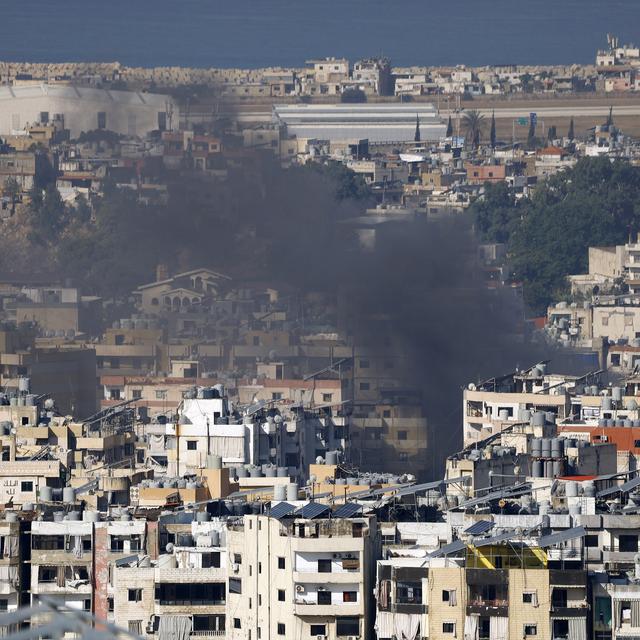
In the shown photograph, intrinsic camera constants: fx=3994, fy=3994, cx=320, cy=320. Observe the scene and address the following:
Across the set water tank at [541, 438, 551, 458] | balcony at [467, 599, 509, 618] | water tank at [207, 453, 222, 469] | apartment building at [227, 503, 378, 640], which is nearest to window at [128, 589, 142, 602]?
apartment building at [227, 503, 378, 640]

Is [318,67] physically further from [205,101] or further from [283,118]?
[205,101]

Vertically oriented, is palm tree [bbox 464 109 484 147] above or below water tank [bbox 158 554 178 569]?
above

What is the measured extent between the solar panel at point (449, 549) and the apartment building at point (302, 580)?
513mm

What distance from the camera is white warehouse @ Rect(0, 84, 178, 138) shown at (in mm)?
93500

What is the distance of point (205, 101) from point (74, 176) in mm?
8969

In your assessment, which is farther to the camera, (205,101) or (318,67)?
(318,67)

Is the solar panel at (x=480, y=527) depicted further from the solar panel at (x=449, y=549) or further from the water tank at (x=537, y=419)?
the water tank at (x=537, y=419)

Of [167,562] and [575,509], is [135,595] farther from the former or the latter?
[575,509]

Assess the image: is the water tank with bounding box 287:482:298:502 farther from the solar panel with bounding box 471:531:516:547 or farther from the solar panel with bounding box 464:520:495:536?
the solar panel with bounding box 471:531:516:547

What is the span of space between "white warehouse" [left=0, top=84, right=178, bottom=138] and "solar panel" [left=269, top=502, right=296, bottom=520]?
59065mm

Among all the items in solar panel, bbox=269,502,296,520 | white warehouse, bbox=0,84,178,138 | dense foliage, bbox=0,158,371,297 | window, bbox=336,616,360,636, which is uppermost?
white warehouse, bbox=0,84,178,138

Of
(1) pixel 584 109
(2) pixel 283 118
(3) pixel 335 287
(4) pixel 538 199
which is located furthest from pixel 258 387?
(1) pixel 584 109

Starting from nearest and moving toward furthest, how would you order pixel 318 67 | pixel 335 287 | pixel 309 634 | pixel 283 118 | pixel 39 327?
pixel 309 634 → pixel 39 327 → pixel 335 287 → pixel 283 118 → pixel 318 67

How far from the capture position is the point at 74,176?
100 metres
